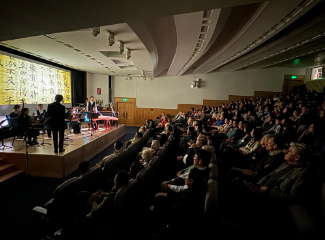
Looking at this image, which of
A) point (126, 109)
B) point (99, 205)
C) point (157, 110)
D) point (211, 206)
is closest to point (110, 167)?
point (99, 205)

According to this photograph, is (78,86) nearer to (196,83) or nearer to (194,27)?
(196,83)

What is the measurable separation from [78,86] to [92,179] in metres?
8.56

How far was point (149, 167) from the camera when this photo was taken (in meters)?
2.32

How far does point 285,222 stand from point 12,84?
739 centimetres

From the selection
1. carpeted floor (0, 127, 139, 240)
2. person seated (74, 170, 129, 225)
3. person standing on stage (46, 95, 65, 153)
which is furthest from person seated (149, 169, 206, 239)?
person standing on stage (46, 95, 65, 153)

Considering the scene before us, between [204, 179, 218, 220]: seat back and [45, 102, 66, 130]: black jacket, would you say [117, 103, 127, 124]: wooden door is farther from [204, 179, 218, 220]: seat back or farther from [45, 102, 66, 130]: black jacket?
[204, 179, 218, 220]: seat back

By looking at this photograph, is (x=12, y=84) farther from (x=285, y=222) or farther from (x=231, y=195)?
(x=285, y=222)

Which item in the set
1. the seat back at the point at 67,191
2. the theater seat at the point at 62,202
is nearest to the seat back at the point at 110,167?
the seat back at the point at 67,191

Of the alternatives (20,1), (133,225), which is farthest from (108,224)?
(20,1)

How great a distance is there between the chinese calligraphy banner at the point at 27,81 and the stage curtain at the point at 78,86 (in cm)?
82

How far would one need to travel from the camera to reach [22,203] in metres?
2.88

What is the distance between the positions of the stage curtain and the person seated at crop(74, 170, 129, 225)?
8.28 m

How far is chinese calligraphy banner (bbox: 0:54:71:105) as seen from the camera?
5.25m

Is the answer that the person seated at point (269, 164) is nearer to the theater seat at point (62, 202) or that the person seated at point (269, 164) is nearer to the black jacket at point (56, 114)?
the theater seat at point (62, 202)
